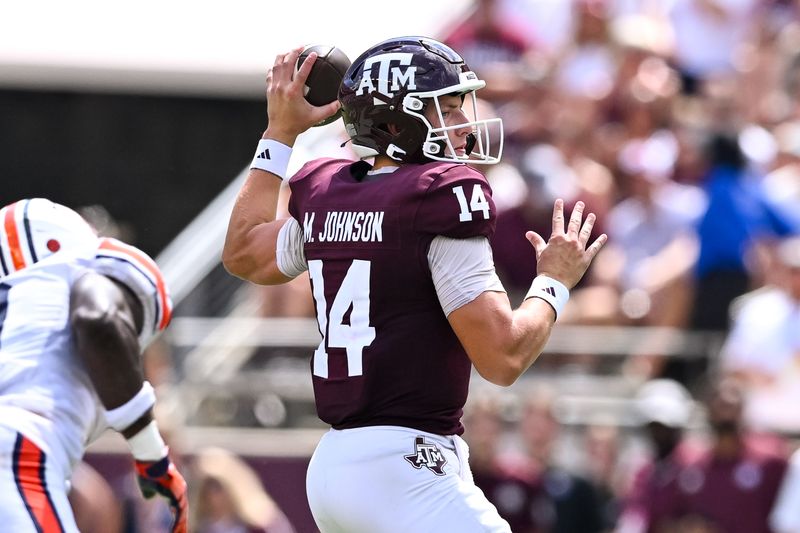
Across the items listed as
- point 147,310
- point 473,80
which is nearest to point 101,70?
point 147,310

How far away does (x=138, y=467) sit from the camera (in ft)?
16.2

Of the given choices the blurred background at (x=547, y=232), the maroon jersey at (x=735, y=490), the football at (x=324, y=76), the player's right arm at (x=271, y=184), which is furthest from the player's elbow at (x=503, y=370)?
the maroon jersey at (x=735, y=490)

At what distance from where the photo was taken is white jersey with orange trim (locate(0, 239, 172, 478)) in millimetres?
4695

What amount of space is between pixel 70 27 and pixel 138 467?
8153 mm

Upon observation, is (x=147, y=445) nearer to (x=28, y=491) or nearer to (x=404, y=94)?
(x=28, y=491)

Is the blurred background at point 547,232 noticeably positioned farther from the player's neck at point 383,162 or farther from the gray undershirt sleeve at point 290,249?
the player's neck at point 383,162

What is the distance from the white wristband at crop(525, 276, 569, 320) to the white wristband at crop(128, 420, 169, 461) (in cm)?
136

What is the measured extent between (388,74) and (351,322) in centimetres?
68

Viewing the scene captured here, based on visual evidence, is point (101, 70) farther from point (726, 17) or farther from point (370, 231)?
point (370, 231)

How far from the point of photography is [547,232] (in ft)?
30.0

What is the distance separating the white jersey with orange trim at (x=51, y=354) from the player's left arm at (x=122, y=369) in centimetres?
5

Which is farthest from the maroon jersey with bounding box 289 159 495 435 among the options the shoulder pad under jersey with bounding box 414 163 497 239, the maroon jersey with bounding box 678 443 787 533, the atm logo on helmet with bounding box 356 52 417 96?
the maroon jersey with bounding box 678 443 787 533

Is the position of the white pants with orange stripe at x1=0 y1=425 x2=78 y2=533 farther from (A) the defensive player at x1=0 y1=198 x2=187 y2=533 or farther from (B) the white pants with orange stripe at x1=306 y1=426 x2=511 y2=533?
(B) the white pants with orange stripe at x1=306 y1=426 x2=511 y2=533

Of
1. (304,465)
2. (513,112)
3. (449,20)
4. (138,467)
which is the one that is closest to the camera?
(138,467)
